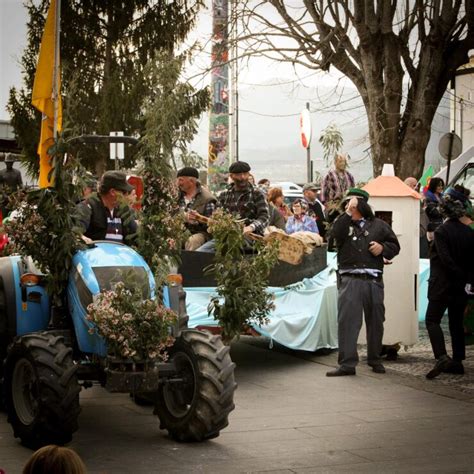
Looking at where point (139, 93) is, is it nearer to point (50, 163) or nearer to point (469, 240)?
point (469, 240)

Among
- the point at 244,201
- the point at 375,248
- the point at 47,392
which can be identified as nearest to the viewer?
the point at 47,392

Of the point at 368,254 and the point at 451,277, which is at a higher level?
the point at 368,254

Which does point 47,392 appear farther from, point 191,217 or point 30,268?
point 191,217

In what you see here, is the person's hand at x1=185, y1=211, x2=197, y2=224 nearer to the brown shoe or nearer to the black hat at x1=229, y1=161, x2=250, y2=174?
the black hat at x1=229, y1=161, x2=250, y2=174

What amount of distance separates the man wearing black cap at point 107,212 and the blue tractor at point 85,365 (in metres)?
0.46

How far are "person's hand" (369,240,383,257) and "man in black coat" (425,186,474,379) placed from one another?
2.17ft

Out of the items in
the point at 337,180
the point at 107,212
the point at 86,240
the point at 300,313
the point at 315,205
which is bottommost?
the point at 300,313

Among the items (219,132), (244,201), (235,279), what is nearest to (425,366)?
(235,279)

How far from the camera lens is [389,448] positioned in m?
8.91

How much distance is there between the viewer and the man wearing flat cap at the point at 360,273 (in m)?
12.7

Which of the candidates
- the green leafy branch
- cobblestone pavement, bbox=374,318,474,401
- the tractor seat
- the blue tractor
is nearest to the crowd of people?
cobblestone pavement, bbox=374,318,474,401

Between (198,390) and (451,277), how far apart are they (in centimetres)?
491

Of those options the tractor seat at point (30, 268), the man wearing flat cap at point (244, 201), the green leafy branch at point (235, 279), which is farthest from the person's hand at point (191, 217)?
the tractor seat at point (30, 268)

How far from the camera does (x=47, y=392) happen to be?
825 centimetres
